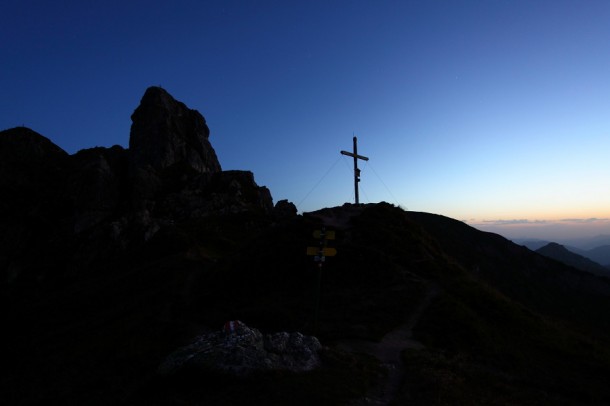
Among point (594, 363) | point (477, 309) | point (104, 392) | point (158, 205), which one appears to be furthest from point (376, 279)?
point (158, 205)

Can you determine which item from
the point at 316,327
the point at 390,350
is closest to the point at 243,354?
the point at 316,327

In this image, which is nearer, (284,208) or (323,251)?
(323,251)

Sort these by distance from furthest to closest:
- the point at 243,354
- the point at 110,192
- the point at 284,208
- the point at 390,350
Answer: the point at 110,192 → the point at 284,208 → the point at 390,350 → the point at 243,354

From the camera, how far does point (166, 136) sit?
113562 millimetres

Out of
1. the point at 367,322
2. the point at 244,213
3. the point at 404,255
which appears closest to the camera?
the point at 367,322

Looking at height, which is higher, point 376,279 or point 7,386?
point 376,279

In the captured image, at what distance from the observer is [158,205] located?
3354 inches

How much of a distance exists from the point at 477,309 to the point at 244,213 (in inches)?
2238

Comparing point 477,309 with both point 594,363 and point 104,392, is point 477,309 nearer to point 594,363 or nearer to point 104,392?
point 594,363

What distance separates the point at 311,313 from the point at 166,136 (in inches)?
4135

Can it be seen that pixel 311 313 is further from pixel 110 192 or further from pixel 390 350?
pixel 110 192

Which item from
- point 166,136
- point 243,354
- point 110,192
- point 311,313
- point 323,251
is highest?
point 166,136

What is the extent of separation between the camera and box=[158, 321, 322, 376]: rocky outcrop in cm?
1199

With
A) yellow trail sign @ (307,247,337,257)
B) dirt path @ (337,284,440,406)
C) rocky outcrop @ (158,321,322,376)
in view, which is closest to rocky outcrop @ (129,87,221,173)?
yellow trail sign @ (307,247,337,257)
